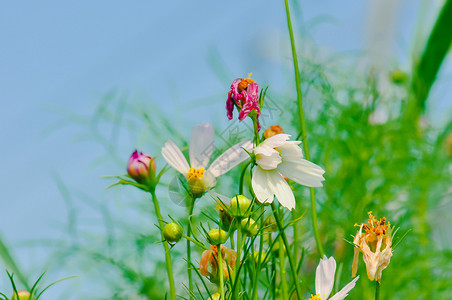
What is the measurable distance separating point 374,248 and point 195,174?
→ 0.29 feet

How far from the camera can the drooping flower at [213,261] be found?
0.25m

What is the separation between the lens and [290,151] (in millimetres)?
233

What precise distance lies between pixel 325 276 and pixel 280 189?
0.14ft

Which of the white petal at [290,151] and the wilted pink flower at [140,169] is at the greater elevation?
the white petal at [290,151]

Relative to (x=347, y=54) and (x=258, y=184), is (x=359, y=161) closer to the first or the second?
Result: (x=347, y=54)

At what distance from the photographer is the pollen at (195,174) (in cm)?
25

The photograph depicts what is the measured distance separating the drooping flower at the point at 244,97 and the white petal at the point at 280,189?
28 millimetres

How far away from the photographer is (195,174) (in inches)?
10.0

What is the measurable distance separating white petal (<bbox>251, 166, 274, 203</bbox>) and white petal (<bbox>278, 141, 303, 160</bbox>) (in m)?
0.01

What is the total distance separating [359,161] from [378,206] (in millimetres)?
72

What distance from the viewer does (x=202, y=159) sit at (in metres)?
0.27

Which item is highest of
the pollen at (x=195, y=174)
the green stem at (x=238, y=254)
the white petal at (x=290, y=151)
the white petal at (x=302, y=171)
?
the white petal at (x=290, y=151)

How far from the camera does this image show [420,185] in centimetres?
67

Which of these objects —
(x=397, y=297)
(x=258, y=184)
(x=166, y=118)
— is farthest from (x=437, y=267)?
(x=258, y=184)
